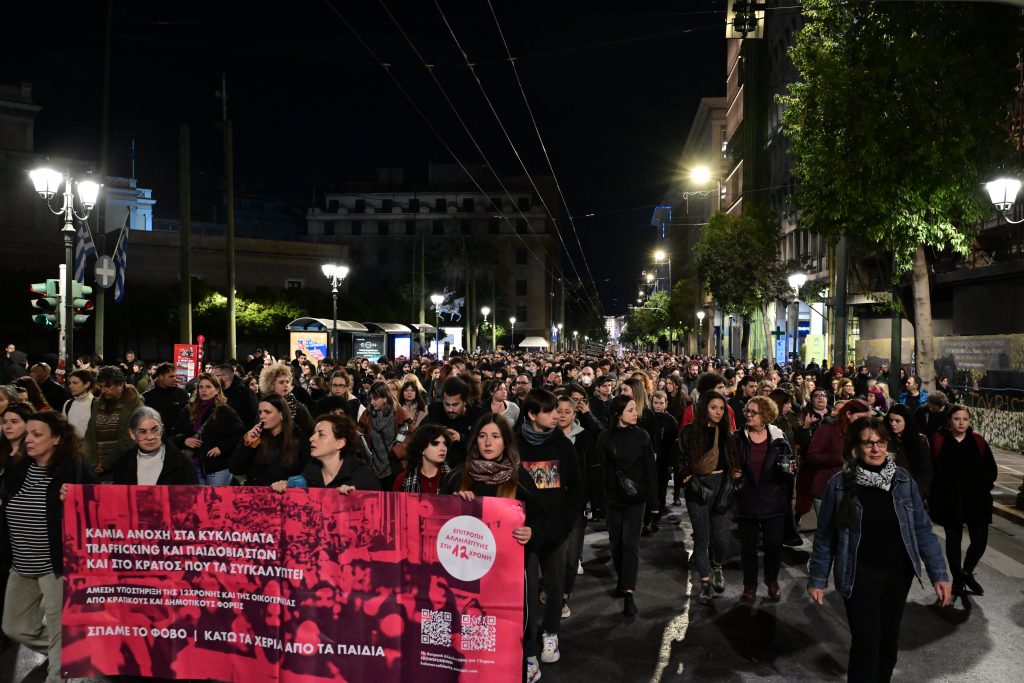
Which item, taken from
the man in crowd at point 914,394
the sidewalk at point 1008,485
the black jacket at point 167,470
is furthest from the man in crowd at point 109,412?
the man in crowd at point 914,394

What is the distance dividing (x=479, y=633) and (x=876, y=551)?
2.22 meters

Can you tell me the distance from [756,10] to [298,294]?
44870 mm

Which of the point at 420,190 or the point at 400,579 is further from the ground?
the point at 420,190

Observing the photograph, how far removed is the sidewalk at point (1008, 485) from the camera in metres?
11.4

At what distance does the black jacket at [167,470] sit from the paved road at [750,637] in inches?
53.8

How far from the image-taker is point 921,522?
487cm

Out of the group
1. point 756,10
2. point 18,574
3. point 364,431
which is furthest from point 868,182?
point 18,574

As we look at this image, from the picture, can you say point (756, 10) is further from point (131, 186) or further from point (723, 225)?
point (131, 186)

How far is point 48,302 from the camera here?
48.8ft

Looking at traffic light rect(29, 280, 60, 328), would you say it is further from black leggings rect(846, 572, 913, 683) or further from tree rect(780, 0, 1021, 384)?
Answer: tree rect(780, 0, 1021, 384)

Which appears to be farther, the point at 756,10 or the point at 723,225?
the point at 723,225

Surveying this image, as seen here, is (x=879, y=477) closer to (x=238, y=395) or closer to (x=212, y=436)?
(x=212, y=436)

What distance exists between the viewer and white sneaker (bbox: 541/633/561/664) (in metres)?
5.84

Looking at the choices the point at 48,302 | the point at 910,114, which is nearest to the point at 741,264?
the point at 910,114
